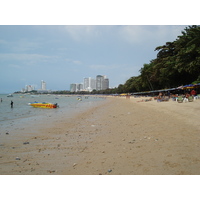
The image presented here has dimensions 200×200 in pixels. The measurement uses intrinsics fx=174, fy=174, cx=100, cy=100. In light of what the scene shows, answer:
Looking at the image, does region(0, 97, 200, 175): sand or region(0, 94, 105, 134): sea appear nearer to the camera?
region(0, 97, 200, 175): sand

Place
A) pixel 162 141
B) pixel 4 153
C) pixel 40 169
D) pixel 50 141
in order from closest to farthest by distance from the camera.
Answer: pixel 40 169
pixel 4 153
pixel 162 141
pixel 50 141

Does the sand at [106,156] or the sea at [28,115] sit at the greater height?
the sand at [106,156]

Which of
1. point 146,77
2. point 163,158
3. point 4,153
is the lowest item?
point 4,153

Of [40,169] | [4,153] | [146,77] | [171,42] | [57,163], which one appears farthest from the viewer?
[146,77]

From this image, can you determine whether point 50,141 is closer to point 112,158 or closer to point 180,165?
point 112,158

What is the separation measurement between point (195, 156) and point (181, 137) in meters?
1.89


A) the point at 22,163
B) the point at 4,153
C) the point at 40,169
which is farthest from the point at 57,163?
the point at 4,153

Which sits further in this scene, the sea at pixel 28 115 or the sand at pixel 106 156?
the sea at pixel 28 115

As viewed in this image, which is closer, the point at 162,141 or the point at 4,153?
the point at 4,153

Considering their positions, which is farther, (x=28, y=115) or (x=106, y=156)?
(x=28, y=115)

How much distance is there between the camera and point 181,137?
20.0 feet

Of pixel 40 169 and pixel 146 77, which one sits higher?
pixel 146 77

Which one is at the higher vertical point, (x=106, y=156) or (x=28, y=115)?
(x=106, y=156)

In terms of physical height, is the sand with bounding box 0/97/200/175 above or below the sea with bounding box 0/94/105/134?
above
